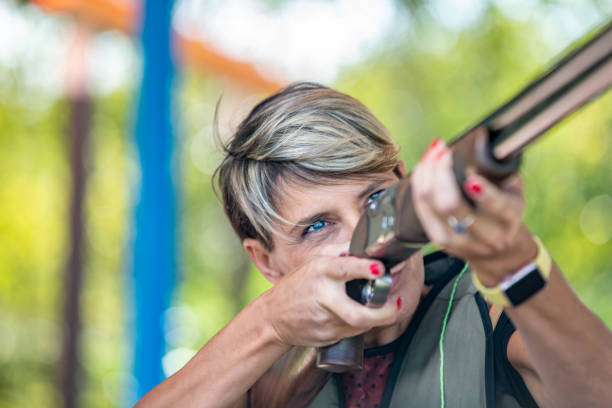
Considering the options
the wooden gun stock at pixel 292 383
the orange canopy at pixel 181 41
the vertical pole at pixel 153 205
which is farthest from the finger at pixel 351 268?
the orange canopy at pixel 181 41

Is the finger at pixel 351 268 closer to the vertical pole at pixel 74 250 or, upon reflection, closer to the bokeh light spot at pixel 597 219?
the bokeh light spot at pixel 597 219

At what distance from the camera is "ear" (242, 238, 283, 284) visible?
1.38 meters

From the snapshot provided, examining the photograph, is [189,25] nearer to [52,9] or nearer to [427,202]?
[52,9]

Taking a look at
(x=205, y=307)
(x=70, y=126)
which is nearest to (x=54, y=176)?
(x=70, y=126)

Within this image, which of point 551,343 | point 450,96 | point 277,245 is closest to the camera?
point 551,343

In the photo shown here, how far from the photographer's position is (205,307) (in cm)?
782

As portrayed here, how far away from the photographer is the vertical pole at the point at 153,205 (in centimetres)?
234

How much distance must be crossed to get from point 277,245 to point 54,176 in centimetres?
630

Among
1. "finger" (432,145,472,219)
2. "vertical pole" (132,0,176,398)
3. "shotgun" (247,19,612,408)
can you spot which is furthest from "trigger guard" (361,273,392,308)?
"vertical pole" (132,0,176,398)

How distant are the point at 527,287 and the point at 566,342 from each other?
139mm

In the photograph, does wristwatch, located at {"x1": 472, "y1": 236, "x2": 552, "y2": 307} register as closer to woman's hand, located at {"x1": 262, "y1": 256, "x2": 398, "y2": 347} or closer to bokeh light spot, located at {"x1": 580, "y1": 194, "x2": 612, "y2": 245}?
woman's hand, located at {"x1": 262, "y1": 256, "x2": 398, "y2": 347}

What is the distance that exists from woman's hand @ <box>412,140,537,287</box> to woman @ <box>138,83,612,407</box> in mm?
47

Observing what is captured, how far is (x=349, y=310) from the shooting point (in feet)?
3.16

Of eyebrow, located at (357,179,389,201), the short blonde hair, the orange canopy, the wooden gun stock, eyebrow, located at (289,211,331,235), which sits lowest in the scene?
the wooden gun stock
